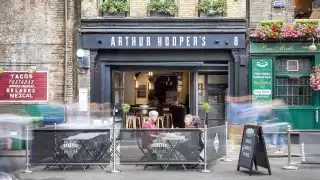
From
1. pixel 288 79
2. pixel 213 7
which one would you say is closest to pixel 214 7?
pixel 213 7

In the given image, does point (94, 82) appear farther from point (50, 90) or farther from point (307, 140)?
point (307, 140)

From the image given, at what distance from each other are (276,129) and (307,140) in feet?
9.74

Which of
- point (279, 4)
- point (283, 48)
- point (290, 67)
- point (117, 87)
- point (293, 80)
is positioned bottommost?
point (117, 87)

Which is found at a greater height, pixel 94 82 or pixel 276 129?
pixel 94 82

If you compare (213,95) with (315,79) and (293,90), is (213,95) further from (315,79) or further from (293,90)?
(315,79)

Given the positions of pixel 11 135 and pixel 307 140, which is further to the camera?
pixel 11 135

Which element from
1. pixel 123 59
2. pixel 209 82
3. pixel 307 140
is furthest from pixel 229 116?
pixel 307 140

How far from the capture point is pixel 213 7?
58.6 feet

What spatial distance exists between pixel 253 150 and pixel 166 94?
31.5ft

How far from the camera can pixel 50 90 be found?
18.3 meters

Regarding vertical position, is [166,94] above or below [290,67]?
below

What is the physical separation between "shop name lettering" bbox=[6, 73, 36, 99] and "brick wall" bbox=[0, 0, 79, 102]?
1.10 ft

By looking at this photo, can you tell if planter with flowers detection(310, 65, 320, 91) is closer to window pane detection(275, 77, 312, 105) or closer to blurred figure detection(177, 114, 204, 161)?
window pane detection(275, 77, 312, 105)

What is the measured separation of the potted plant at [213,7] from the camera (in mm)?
17828
